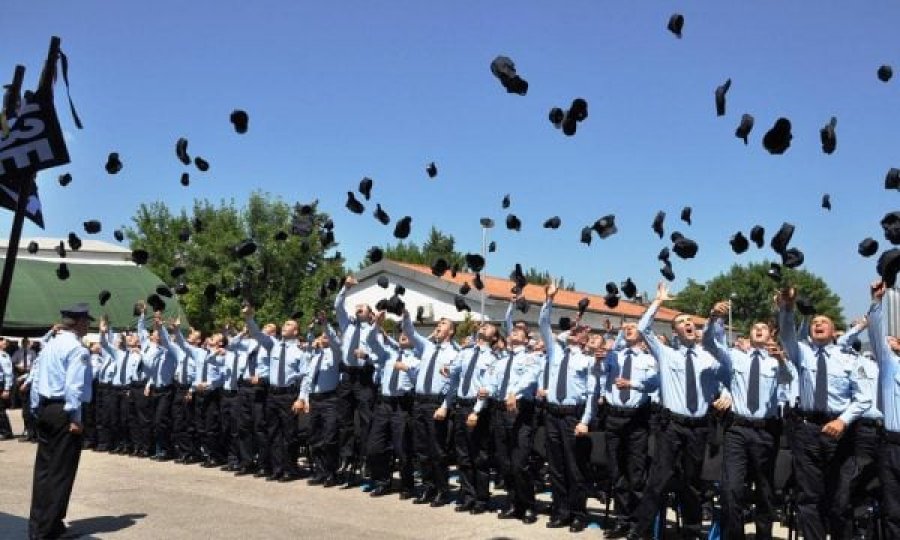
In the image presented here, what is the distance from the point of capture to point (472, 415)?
10.4 m

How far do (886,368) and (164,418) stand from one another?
474 inches

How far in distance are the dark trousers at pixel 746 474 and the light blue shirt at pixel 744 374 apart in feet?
0.63

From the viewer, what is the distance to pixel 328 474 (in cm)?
1266

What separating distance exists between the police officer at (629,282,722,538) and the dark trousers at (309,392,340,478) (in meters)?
5.14

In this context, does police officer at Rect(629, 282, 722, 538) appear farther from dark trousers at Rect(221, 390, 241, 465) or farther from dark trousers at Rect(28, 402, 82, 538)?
dark trousers at Rect(221, 390, 241, 465)

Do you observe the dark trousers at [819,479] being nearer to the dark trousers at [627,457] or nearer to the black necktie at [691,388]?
the black necktie at [691,388]

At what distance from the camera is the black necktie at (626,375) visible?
9828mm

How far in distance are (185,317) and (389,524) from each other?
35.8 meters

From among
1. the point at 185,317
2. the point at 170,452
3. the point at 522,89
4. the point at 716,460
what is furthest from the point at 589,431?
the point at 185,317

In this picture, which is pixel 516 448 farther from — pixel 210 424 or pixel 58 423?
pixel 210 424

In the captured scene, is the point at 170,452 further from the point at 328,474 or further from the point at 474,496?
the point at 474,496

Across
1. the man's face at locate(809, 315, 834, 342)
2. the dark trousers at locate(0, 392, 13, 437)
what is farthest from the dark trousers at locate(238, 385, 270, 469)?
the dark trousers at locate(0, 392, 13, 437)

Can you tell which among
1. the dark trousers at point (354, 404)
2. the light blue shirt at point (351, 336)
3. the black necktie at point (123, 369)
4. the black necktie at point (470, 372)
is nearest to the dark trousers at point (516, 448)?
the black necktie at point (470, 372)

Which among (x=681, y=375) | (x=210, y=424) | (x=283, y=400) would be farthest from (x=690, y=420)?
(x=210, y=424)
